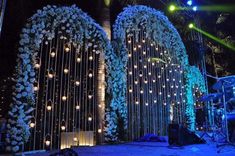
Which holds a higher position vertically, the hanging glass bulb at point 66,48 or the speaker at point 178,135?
the hanging glass bulb at point 66,48

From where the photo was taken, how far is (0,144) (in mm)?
4613

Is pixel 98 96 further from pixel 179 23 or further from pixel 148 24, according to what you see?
pixel 179 23

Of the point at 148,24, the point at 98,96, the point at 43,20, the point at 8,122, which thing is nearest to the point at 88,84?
the point at 98,96

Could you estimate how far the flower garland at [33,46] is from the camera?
4.57 metres

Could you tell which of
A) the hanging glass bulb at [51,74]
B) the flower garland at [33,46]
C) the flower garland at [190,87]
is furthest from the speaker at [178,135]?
the flower garland at [190,87]

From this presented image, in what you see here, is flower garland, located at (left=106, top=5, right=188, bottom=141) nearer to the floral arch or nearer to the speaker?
the floral arch

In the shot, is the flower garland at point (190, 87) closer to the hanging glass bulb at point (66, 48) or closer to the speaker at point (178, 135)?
the speaker at point (178, 135)

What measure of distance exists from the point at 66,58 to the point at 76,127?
61.7 inches

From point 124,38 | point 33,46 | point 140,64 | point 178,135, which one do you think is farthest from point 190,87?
point 33,46

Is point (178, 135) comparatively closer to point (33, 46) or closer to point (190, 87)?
point (33, 46)

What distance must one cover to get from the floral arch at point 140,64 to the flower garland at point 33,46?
2.24 feet

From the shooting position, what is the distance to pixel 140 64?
309 inches

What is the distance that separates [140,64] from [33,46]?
11.9 ft

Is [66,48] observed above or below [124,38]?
below
